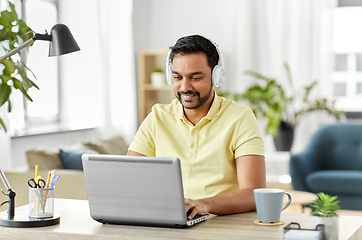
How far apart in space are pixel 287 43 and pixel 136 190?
4.54 metres

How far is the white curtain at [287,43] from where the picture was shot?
547 cm

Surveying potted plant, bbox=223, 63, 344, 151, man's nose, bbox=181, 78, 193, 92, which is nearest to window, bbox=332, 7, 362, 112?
potted plant, bbox=223, 63, 344, 151

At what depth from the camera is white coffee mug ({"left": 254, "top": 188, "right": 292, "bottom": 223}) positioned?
1418 mm

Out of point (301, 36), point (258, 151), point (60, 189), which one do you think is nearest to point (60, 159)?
point (60, 189)

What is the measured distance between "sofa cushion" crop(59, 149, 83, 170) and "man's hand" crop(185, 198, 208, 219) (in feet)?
6.74

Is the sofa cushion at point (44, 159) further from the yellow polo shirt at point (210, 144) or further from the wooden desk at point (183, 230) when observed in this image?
the wooden desk at point (183, 230)

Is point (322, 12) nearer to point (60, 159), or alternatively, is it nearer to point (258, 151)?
point (60, 159)

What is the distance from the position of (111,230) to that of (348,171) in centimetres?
345

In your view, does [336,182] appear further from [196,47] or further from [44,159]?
[196,47]

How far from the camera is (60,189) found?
3.34m

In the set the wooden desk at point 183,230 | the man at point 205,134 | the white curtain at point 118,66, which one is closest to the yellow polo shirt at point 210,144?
the man at point 205,134

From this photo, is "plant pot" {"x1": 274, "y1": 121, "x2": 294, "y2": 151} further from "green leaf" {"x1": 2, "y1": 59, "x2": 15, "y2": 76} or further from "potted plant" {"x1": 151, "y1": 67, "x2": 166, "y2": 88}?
"green leaf" {"x1": 2, "y1": 59, "x2": 15, "y2": 76}

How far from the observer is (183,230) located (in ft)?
4.58

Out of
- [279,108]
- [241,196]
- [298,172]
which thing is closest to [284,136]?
[279,108]
